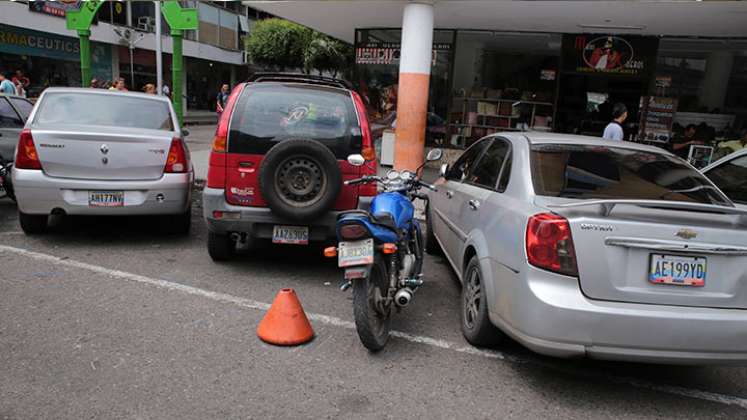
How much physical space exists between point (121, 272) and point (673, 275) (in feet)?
14.9

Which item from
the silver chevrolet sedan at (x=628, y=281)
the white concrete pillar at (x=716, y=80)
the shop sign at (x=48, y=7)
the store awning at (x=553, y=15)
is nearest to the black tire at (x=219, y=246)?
the silver chevrolet sedan at (x=628, y=281)

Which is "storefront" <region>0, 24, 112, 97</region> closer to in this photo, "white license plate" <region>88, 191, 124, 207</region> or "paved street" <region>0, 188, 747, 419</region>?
"white license plate" <region>88, 191, 124, 207</region>

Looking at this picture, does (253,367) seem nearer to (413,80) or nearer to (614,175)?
(614,175)

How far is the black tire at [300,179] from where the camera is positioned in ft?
15.4

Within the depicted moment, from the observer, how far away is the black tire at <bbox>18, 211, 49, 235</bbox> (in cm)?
598

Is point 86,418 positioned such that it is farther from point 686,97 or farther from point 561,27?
point 686,97

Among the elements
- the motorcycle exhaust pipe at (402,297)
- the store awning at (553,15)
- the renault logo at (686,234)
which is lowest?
the motorcycle exhaust pipe at (402,297)

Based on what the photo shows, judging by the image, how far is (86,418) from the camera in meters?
2.81

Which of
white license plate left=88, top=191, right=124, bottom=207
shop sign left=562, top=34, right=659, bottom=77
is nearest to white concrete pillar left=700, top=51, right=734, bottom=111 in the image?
shop sign left=562, top=34, right=659, bottom=77

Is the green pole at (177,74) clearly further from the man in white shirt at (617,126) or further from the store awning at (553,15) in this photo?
the man in white shirt at (617,126)

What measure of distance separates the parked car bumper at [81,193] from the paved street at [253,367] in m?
0.77

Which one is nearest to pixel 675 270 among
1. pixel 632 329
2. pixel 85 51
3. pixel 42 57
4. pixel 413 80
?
pixel 632 329

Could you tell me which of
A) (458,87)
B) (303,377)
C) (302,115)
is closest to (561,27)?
(458,87)

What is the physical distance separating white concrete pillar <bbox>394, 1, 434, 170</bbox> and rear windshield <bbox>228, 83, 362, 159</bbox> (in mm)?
4894
